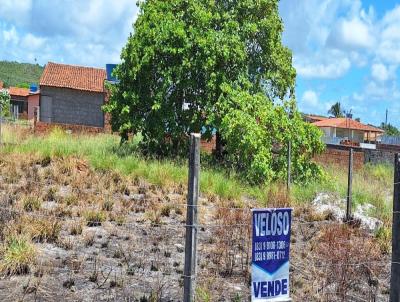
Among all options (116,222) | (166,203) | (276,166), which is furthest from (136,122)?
(116,222)

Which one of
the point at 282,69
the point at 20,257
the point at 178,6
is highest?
the point at 178,6

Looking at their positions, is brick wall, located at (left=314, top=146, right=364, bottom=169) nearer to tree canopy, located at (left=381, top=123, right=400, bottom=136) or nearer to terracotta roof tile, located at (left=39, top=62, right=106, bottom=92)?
terracotta roof tile, located at (left=39, top=62, right=106, bottom=92)

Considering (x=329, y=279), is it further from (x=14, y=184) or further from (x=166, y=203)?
(x=14, y=184)

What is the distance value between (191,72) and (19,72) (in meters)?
133

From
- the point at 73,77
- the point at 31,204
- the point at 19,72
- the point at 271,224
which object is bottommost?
the point at 31,204

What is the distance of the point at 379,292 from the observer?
24.1ft

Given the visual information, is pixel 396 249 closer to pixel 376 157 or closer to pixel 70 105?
pixel 376 157

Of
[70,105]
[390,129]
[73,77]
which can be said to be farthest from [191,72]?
[390,129]

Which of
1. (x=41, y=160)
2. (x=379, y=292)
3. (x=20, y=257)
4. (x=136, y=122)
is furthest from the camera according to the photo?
(x=136, y=122)

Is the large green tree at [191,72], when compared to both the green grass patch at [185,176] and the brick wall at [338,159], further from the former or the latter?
the brick wall at [338,159]

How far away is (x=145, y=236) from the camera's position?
9.15m

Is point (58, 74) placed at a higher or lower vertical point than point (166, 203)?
higher

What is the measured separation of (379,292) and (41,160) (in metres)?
10.4

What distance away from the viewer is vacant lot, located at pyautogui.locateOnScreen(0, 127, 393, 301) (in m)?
6.67
